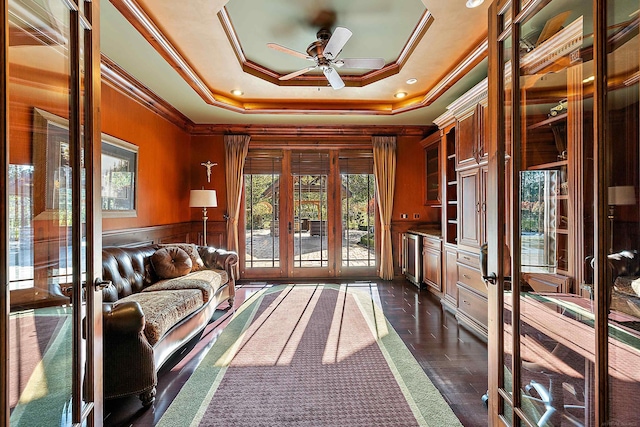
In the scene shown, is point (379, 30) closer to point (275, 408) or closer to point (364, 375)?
point (364, 375)

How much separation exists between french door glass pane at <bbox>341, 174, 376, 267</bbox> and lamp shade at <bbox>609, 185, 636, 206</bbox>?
4.88m

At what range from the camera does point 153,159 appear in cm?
445

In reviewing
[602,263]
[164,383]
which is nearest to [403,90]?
[602,263]

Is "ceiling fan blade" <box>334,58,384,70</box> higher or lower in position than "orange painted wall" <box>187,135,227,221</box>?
higher

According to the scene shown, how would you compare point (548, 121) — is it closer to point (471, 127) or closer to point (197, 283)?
point (471, 127)

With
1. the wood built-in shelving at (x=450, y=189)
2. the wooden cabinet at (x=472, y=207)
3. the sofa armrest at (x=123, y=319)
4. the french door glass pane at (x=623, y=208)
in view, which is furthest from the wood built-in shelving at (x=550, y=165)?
the wood built-in shelving at (x=450, y=189)

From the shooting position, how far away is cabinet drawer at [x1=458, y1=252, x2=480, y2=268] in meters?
3.30

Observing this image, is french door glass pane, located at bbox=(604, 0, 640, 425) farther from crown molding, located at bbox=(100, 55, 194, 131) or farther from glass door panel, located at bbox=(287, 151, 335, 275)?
glass door panel, located at bbox=(287, 151, 335, 275)

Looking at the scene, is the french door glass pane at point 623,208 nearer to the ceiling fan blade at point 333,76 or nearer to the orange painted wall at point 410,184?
the ceiling fan blade at point 333,76

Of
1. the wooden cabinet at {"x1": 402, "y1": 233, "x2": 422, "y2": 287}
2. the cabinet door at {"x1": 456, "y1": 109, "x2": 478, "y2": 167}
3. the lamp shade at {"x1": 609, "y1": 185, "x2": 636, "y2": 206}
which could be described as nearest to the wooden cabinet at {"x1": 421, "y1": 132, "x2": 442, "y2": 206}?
the wooden cabinet at {"x1": 402, "y1": 233, "x2": 422, "y2": 287}

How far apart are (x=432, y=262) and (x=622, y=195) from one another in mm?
3851

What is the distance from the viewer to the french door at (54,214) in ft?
3.43

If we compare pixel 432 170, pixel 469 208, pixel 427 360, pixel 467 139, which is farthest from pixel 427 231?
pixel 427 360

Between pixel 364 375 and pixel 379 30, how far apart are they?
308 centimetres
